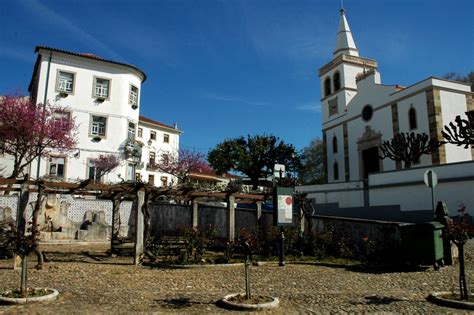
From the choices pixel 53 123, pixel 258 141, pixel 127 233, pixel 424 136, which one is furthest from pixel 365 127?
pixel 53 123

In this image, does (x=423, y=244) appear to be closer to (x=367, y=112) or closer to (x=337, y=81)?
(x=367, y=112)

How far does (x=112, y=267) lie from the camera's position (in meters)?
11.4

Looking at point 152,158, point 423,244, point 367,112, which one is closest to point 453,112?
point 367,112

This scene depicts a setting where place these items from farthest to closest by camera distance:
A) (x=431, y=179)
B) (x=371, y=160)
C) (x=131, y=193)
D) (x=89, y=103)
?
(x=371, y=160) < (x=89, y=103) < (x=131, y=193) < (x=431, y=179)

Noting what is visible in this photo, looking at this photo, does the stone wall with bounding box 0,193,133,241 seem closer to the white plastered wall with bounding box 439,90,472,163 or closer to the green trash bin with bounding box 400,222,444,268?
the green trash bin with bounding box 400,222,444,268

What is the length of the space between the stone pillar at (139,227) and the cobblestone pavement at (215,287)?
53cm

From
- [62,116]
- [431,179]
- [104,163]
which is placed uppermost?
[62,116]

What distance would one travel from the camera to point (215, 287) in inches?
337

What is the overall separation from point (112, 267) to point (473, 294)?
8943 millimetres

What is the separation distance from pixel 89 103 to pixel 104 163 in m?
4.94

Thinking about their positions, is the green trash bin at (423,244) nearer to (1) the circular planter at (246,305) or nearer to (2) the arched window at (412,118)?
(1) the circular planter at (246,305)

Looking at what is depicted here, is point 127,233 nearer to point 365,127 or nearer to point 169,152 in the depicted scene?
point 365,127

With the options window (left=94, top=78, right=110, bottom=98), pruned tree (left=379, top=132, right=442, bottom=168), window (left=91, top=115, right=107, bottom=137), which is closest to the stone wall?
window (left=91, top=115, right=107, bottom=137)

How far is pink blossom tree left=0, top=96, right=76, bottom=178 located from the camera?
24000 millimetres
